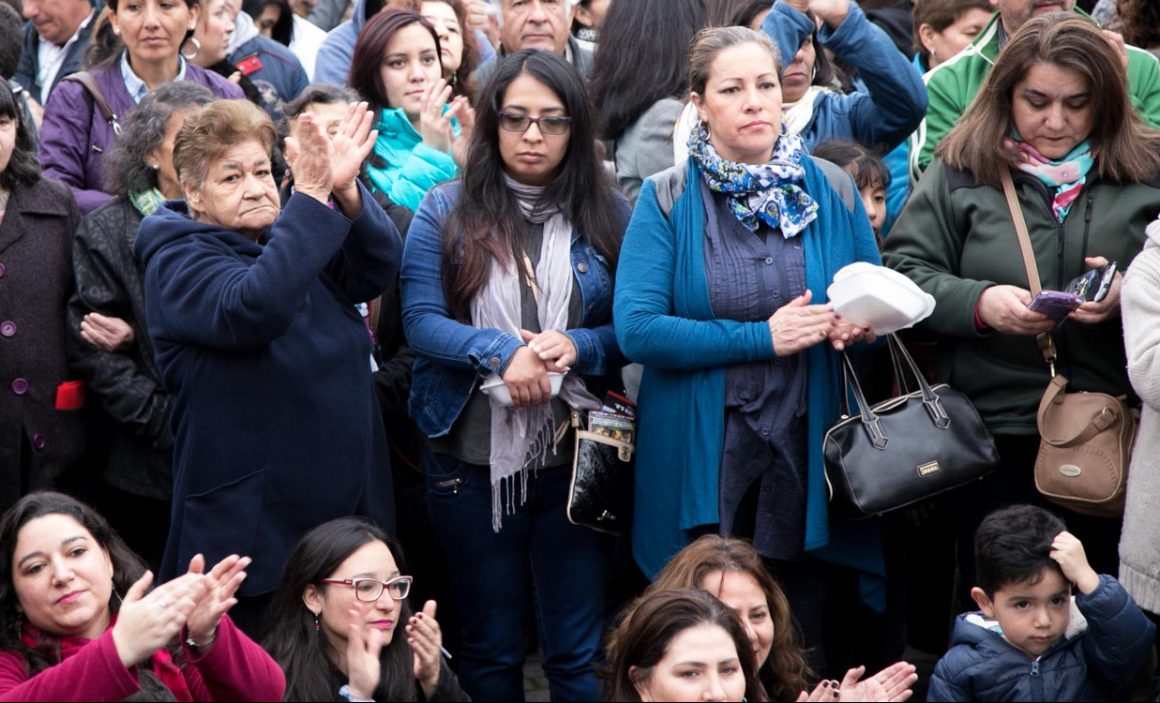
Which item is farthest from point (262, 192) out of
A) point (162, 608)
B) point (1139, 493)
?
point (1139, 493)

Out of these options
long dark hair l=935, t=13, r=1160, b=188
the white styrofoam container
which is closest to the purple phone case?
the white styrofoam container

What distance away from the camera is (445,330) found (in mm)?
4910

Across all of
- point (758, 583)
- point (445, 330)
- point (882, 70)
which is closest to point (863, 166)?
point (882, 70)

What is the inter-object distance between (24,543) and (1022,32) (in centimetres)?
320

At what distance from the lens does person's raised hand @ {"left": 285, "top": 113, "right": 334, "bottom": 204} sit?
4.41m

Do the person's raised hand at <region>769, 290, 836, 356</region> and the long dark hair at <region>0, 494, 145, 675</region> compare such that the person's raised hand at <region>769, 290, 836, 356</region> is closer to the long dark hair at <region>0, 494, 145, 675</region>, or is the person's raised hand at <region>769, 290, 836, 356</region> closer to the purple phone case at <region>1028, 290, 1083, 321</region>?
the purple phone case at <region>1028, 290, 1083, 321</region>

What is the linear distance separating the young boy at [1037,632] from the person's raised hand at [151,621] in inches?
85.2

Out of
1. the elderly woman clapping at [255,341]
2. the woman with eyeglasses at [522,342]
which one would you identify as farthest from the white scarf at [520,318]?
the elderly woman clapping at [255,341]

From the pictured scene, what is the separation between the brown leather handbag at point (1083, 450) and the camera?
192 inches

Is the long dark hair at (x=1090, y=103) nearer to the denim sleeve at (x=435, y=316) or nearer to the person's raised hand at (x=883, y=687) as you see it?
the denim sleeve at (x=435, y=316)

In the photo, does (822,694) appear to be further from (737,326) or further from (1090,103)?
(1090,103)

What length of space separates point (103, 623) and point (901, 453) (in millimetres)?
2207

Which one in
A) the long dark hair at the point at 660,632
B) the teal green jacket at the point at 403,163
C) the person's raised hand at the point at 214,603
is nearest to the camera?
the person's raised hand at the point at 214,603

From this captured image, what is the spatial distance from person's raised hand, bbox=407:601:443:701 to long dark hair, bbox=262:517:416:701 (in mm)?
39
